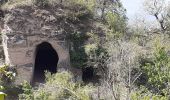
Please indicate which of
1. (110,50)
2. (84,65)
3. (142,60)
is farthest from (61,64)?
(142,60)

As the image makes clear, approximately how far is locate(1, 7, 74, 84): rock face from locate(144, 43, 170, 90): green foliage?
5.14m

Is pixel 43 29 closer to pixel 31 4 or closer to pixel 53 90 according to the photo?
pixel 31 4

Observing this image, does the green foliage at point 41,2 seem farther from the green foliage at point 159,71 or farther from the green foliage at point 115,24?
the green foliage at point 159,71

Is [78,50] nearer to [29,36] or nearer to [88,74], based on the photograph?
[88,74]

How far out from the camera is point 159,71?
62.6ft

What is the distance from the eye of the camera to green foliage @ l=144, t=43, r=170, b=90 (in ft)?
61.8

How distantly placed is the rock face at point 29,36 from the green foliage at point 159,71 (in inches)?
202

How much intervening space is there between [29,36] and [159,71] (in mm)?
7954

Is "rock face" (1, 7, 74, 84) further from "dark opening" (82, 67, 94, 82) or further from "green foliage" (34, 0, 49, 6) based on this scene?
"dark opening" (82, 67, 94, 82)

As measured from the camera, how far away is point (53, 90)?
59.7 feet

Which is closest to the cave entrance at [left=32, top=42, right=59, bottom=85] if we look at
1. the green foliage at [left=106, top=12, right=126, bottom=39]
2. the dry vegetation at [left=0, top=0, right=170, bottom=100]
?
the dry vegetation at [left=0, top=0, right=170, bottom=100]

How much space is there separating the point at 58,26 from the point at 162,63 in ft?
23.4

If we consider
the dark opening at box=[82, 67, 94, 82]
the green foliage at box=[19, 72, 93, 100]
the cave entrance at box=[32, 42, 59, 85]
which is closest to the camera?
the green foliage at box=[19, 72, 93, 100]

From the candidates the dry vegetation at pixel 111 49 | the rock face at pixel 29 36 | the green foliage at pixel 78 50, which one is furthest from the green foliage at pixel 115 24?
the rock face at pixel 29 36
